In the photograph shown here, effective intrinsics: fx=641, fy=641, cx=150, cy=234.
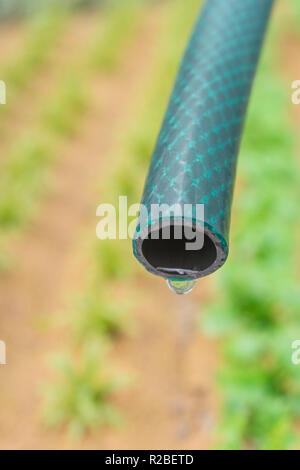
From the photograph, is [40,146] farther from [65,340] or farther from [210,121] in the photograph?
[210,121]

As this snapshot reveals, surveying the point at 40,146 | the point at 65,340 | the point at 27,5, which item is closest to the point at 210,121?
the point at 65,340

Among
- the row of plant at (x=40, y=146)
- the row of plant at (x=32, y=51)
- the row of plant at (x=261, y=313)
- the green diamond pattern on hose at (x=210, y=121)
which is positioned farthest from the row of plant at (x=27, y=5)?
the green diamond pattern on hose at (x=210, y=121)

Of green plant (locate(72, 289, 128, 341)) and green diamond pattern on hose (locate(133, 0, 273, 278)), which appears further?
green plant (locate(72, 289, 128, 341))

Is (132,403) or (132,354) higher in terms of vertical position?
(132,354)

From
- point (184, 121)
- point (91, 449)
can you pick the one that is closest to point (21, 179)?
point (91, 449)

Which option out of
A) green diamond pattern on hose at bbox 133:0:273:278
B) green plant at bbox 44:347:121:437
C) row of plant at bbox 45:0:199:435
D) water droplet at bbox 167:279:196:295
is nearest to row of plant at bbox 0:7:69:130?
row of plant at bbox 45:0:199:435

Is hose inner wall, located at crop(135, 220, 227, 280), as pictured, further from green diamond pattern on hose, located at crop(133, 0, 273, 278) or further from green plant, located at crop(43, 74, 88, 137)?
green plant, located at crop(43, 74, 88, 137)

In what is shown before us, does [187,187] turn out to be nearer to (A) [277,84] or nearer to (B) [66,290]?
(B) [66,290]

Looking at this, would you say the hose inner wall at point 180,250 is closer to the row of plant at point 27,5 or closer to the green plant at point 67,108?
the green plant at point 67,108
